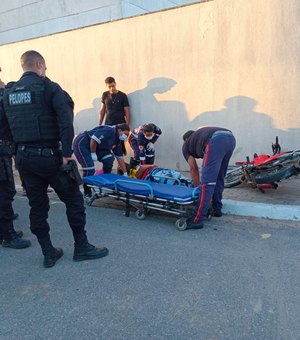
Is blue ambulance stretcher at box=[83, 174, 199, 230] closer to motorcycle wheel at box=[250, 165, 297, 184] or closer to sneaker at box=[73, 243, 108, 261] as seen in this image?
motorcycle wheel at box=[250, 165, 297, 184]

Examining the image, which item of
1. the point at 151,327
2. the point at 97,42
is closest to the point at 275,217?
the point at 151,327

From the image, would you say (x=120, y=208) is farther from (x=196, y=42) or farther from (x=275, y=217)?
(x=196, y=42)

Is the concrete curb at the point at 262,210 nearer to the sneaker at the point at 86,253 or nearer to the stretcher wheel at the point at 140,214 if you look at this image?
the stretcher wheel at the point at 140,214

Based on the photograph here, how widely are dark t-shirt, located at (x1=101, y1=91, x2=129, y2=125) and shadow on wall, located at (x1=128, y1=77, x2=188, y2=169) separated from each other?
29cm

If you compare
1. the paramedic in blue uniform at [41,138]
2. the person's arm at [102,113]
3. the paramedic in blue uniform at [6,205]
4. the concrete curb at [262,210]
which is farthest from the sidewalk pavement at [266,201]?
the person's arm at [102,113]

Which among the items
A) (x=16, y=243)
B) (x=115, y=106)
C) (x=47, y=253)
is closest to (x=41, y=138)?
(x=47, y=253)

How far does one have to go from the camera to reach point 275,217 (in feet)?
15.3

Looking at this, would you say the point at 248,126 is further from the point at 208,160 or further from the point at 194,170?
the point at 208,160

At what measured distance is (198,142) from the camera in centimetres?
448

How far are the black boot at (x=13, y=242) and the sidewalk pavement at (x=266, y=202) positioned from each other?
259cm

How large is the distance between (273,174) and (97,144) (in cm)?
262

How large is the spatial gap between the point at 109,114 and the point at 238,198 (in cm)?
341

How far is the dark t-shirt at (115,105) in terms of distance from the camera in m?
7.48

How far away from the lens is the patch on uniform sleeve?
324cm
